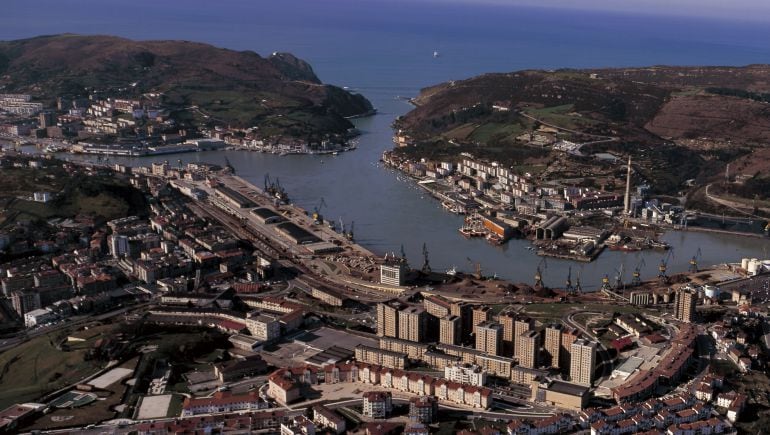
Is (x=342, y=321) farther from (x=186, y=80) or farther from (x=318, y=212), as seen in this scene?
(x=186, y=80)

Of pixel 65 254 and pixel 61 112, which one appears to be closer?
pixel 65 254

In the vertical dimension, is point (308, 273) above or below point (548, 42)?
below

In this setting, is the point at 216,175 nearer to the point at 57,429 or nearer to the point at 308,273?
the point at 308,273

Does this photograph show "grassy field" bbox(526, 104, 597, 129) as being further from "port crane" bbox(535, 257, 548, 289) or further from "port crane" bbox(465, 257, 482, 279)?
"port crane" bbox(465, 257, 482, 279)

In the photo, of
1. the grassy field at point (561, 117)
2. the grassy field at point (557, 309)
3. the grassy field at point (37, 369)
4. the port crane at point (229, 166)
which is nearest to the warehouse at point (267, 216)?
the port crane at point (229, 166)

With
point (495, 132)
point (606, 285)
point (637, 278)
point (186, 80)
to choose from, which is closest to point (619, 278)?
point (637, 278)

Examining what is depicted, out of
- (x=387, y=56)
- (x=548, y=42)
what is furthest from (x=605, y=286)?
(x=548, y=42)
